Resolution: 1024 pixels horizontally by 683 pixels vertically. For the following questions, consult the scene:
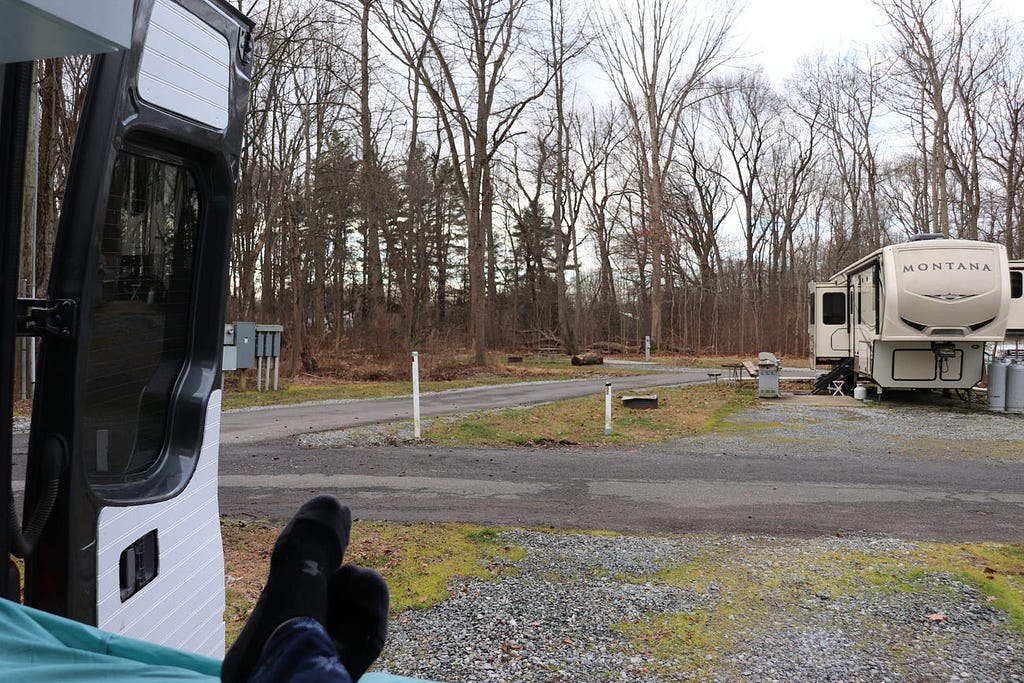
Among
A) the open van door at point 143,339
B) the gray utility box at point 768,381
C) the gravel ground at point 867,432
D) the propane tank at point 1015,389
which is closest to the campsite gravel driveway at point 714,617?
the open van door at point 143,339

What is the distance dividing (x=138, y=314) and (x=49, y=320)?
37cm

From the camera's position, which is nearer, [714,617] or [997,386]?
[714,617]

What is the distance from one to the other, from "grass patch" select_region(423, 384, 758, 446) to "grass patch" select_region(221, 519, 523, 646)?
→ 4.54 m

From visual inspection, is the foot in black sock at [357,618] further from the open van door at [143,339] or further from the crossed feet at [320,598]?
the open van door at [143,339]

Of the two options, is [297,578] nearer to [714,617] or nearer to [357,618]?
[357,618]

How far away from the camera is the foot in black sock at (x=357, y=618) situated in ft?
5.16

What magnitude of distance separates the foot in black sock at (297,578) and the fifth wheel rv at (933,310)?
1436 centimetres

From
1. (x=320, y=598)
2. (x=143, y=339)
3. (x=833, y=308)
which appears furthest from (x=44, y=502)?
(x=833, y=308)

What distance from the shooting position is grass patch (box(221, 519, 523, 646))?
4266mm

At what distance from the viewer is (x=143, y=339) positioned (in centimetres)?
201

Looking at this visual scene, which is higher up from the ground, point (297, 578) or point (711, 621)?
point (297, 578)

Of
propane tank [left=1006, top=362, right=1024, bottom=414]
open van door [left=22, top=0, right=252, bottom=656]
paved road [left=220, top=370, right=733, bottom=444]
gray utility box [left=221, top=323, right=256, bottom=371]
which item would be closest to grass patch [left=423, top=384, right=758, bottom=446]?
paved road [left=220, top=370, right=733, bottom=444]

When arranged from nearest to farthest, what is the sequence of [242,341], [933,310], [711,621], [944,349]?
[711,621] → [933,310] → [944,349] → [242,341]

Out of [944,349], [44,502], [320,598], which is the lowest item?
[320,598]
